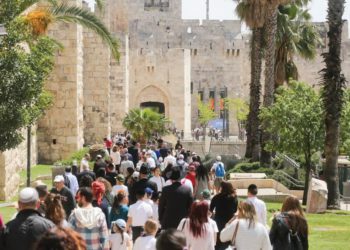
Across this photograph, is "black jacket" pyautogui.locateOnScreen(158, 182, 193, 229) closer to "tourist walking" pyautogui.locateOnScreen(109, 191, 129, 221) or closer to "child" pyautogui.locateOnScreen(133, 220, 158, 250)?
"tourist walking" pyautogui.locateOnScreen(109, 191, 129, 221)

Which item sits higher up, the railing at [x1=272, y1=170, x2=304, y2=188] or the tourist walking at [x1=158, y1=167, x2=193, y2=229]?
the tourist walking at [x1=158, y1=167, x2=193, y2=229]

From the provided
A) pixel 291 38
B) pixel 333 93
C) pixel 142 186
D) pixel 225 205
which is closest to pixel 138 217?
pixel 225 205

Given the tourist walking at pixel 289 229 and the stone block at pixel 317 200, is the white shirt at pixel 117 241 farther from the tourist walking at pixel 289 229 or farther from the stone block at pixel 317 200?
the stone block at pixel 317 200

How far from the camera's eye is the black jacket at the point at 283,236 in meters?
→ 8.61

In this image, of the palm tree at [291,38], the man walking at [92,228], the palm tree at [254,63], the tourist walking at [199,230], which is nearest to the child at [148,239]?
the man walking at [92,228]

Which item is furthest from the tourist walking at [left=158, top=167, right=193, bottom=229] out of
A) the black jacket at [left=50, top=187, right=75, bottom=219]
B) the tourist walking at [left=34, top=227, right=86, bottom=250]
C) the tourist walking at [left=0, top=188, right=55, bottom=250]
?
the tourist walking at [left=34, top=227, right=86, bottom=250]

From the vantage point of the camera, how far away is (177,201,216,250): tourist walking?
9.15m

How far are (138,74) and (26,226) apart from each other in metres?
51.2

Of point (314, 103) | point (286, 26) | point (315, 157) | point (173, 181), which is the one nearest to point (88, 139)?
point (286, 26)

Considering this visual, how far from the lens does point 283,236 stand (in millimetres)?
8625

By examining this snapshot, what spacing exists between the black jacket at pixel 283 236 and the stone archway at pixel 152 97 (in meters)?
50.3

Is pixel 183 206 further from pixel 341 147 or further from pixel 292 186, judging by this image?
pixel 292 186

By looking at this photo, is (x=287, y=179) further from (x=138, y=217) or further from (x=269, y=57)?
(x=138, y=217)

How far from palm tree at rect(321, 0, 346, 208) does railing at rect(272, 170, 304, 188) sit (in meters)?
4.27
